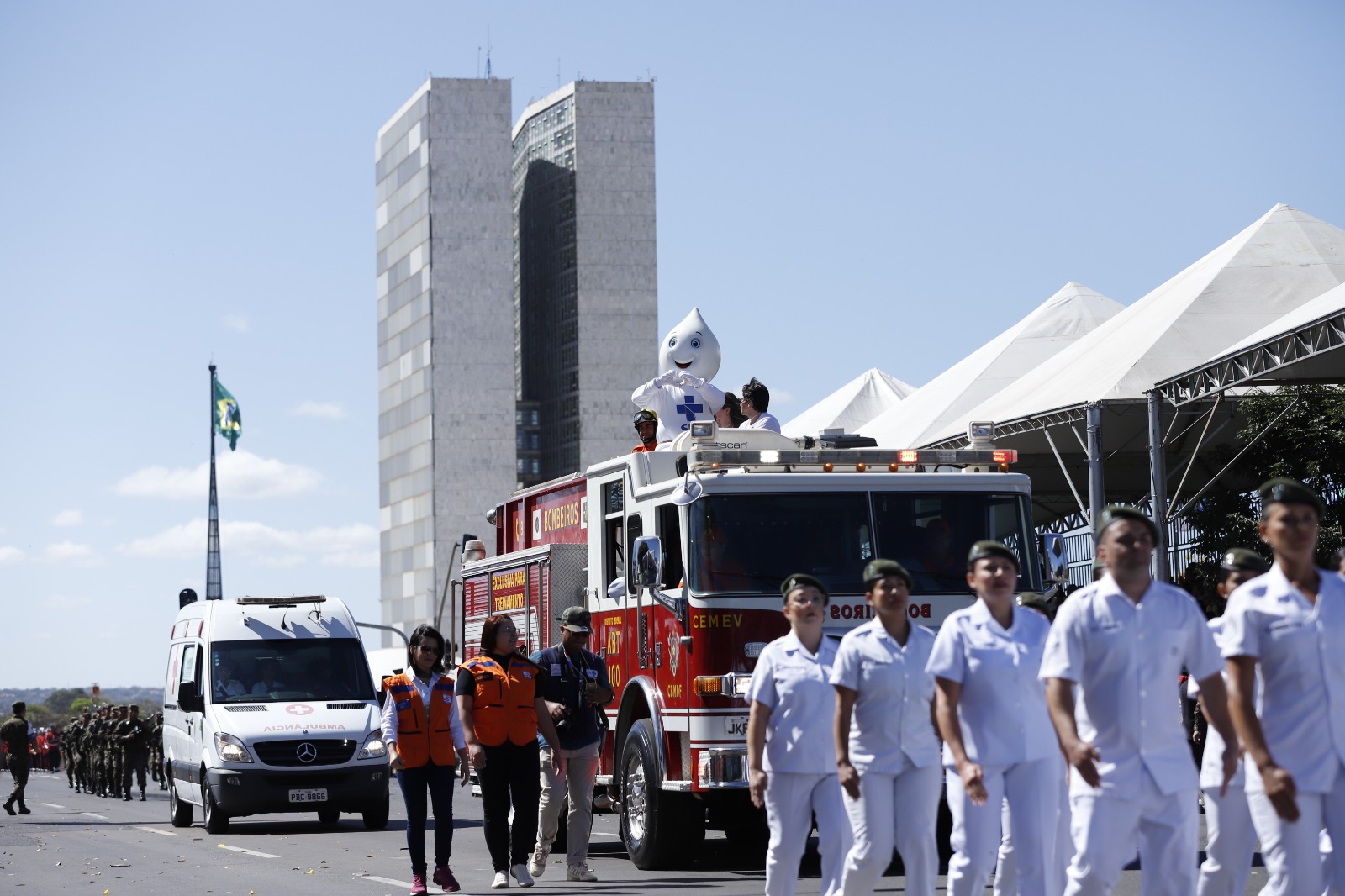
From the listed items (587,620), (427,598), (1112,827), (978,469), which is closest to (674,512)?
(587,620)

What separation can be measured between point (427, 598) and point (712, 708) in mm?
127816

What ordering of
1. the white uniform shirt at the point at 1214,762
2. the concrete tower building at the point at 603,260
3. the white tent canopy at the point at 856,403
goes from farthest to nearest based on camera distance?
the concrete tower building at the point at 603,260 < the white tent canopy at the point at 856,403 < the white uniform shirt at the point at 1214,762

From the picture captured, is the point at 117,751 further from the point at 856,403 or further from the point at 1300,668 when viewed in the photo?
the point at 1300,668

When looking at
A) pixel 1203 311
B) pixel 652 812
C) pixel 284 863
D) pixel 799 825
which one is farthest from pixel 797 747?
pixel 1203 311

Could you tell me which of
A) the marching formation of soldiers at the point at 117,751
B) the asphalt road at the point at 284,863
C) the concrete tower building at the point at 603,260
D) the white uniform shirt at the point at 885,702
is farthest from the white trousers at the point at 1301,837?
the concrete tower building at the point at 603,260

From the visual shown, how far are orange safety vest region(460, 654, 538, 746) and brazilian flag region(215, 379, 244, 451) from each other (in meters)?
112

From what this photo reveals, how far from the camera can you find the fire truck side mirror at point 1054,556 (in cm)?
1341

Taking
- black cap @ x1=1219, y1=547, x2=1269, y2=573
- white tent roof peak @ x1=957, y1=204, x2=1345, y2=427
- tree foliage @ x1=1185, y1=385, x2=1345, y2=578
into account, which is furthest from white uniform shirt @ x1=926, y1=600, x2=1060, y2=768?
white tent roof peak @ x1=957, y1=204, x2=1345, y2=427

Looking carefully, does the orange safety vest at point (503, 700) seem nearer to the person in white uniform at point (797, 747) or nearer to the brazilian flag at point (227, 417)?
the person in white uniform at point (797, 747)

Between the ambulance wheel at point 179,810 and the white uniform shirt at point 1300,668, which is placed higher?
the white uniform shirt at point 1300,668

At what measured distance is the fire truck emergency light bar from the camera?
1369 cm

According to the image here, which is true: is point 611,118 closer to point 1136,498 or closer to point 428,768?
point 1136,498

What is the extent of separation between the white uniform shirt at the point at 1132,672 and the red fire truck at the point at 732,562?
587 cm

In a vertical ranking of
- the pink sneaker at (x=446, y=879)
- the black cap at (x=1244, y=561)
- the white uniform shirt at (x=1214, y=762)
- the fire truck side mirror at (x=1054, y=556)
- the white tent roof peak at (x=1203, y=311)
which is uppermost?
the white tent roof peak at (x=1203, y=311)
